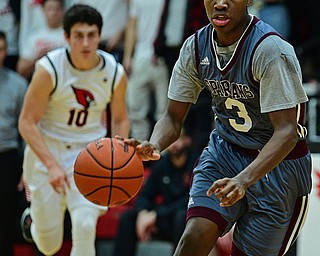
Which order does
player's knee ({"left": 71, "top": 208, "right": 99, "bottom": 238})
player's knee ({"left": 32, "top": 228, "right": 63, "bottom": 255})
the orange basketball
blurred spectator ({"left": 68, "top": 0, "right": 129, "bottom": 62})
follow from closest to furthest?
the orange basketball, player's knee ({"left": 71, "top": 208, "right": 99, "bottom": 238}), player's knee ({"left": 32, "top": 228, "right": 63, "bottom": 255}), blurred spectator ({"left": 68, "top": 0, "right": 129, "bottom": 62})

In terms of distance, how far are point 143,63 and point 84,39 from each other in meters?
2.36

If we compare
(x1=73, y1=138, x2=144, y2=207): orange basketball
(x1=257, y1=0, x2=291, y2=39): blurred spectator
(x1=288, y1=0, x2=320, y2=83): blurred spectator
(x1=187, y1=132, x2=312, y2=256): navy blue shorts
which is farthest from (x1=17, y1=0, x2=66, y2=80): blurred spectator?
(x1=187, y1=132, x2=312, y2=256): navy blue shorts

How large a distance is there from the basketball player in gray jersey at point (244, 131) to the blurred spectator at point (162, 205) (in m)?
2.99

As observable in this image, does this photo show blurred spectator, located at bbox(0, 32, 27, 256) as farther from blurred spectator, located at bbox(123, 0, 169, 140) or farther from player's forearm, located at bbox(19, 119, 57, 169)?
player's forearm, located at bbox(19, 119, 57, 169)

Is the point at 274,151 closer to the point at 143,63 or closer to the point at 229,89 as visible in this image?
the point at 229,89

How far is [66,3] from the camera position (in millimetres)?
9820

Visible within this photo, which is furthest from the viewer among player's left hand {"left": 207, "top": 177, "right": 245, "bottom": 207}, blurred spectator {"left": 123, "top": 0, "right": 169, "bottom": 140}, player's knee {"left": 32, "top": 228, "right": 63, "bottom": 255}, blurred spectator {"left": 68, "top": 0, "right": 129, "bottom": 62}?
blurred spectator {"left": 68, "top": 0, "right": 129, "bottom": 62}

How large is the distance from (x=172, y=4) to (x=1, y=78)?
1.85 meters

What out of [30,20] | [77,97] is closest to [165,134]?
[77,97]

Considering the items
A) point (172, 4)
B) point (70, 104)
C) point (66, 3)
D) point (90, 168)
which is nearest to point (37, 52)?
point (66, 3)

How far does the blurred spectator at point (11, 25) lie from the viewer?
32.5ft

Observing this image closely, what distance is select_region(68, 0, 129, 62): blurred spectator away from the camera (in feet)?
31.3

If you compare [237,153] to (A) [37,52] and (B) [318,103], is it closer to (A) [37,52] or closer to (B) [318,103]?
(B) [318,103]

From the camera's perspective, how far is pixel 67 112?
713 cm
